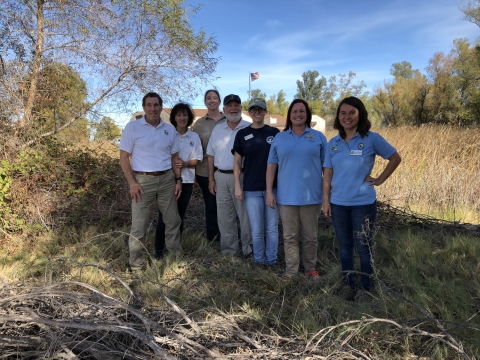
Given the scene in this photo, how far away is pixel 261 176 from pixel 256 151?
0.29 meters

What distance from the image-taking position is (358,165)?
9.48 ft

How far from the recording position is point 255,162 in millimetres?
3719

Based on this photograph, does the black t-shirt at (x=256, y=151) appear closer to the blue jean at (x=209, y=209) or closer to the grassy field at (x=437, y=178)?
the blue jean at (x=209, y=209)

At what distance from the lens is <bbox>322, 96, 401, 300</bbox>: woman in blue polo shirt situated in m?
2.89

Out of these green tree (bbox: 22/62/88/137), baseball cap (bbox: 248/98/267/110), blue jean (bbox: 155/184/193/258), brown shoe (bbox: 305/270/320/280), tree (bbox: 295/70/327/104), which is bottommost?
brown shoe (bbox: 305/270/320/280)

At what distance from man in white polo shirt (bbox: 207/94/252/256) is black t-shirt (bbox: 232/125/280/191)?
325 millimetres

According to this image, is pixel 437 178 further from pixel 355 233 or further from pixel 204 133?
pixel 204 133

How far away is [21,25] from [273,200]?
16.8 ft

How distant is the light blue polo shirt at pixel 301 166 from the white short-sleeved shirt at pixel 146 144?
4.39ft

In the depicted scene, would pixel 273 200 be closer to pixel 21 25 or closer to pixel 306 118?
pixel 306 118

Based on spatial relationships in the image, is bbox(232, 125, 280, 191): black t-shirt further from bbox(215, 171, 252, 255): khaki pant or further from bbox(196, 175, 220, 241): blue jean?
bbox(196, 175, 220, 241): blue jean

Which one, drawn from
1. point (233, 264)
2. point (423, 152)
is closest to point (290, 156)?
point (233, 264)

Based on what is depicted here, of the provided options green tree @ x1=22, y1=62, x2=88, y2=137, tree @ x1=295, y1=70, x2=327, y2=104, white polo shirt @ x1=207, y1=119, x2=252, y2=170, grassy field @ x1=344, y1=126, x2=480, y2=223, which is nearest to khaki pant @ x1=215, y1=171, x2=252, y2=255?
white polo shirt @ x1=207, y1=119, x2=252, y2=170

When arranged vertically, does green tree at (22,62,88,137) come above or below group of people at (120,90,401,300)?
above
